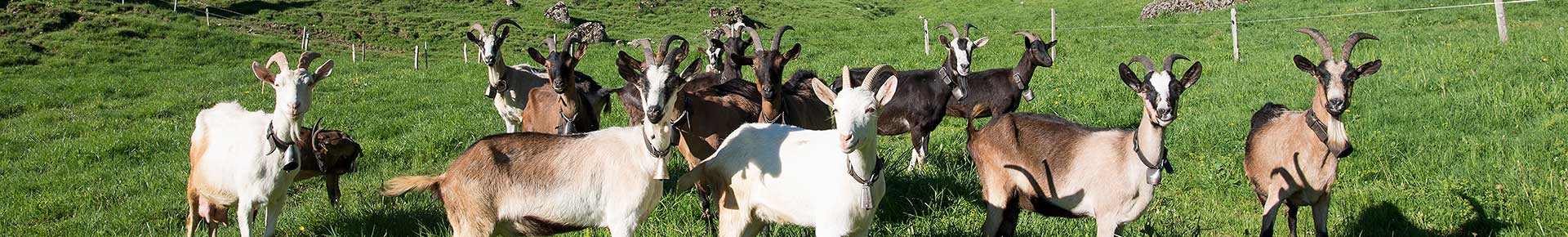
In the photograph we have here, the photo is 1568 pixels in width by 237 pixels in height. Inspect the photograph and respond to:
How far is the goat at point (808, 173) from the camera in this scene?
180 inches

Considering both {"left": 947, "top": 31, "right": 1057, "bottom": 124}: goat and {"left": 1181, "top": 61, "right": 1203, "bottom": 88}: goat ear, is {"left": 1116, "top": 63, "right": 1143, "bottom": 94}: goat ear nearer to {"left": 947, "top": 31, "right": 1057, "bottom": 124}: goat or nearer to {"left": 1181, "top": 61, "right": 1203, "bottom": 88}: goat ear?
{"left": 1181, "top": 61, "right": 1203, "bottom": 88}: goat ear

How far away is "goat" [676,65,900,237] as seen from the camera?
458 cm

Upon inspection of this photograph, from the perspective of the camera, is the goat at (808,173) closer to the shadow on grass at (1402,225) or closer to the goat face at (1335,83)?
the goat face at (1335,83)

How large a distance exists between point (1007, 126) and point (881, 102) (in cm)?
198

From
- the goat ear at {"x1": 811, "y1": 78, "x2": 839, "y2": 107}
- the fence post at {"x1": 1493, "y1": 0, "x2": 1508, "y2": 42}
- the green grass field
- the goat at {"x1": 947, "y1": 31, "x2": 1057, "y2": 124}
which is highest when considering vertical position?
the goat ear at {"x1": 811, "y1": 78, "x2": 839, "y2": 107}

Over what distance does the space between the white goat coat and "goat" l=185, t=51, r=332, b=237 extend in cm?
230

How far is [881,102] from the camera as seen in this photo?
468cm

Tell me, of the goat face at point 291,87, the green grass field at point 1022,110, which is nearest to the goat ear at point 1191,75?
the green grass field at point 1022,110

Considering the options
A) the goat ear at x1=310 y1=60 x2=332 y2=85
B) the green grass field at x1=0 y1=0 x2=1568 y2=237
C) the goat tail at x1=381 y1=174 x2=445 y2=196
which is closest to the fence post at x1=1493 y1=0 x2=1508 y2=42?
the green grass field at x1=0 y1=0 x2=1568 y2=237

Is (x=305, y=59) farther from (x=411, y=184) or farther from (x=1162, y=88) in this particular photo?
(x=1162, y=88)

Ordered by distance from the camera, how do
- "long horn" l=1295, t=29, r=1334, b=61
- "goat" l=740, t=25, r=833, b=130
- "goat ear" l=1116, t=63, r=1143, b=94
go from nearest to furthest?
"goat ear" l=1116, t=63, r=1143, b=94 < "long horn" l=1295, t=29, r=1334, b=61 < "goat" l=740, t=25, r=833, b=130

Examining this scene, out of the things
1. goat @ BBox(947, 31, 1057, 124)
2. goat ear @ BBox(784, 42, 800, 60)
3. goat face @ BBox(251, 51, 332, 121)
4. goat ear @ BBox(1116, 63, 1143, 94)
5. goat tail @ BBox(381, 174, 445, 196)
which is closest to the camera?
goat tail @ BBox(381, 174, 445, 196)

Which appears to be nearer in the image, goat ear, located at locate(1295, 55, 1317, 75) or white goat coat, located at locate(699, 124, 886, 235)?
white goat coat, located at locate(699, 124, 886, 235)

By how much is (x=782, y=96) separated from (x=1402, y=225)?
4285 millimetres
